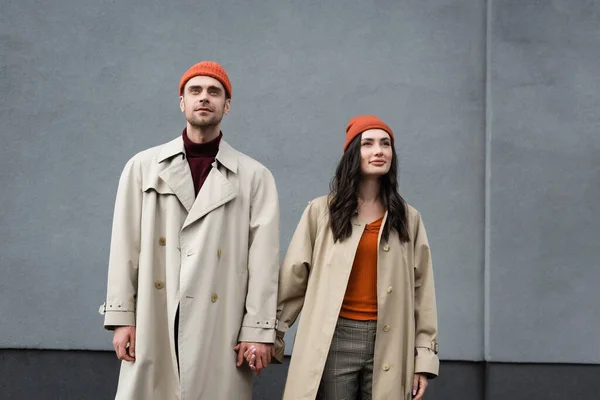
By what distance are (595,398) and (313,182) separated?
2.54 m

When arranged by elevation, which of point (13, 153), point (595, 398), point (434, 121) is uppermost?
point (434, 121)

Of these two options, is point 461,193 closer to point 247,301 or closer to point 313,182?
point 313,182

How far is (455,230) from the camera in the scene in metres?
5.85

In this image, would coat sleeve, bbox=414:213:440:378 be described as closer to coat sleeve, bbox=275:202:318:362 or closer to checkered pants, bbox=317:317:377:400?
checkered pants, bbox=317:317:377:400

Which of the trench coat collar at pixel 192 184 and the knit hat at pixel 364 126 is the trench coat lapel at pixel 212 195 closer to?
the trench coat collar at pixel 192 184

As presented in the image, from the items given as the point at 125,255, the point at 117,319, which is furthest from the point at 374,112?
Result: the point at 117,319

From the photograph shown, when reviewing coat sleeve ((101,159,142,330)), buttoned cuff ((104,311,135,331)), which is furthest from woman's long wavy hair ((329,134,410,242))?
buttoned cuff ((104,311,135,331))

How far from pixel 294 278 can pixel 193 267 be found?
Result: 1.80ft

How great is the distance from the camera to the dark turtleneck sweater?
12.9ft

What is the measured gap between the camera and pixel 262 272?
387cm

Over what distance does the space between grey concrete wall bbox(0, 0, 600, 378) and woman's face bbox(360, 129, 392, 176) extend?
1.77 meters

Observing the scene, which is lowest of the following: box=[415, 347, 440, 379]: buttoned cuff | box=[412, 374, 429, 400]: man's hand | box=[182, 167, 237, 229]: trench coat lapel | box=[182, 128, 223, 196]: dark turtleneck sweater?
box=[412, 374, 429, 400]: man's hand

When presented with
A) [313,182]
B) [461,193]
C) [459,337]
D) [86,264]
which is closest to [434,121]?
[461,193]

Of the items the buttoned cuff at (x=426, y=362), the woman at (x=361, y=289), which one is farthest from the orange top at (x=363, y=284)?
the buttoned cuff at (x=426, y=362)
